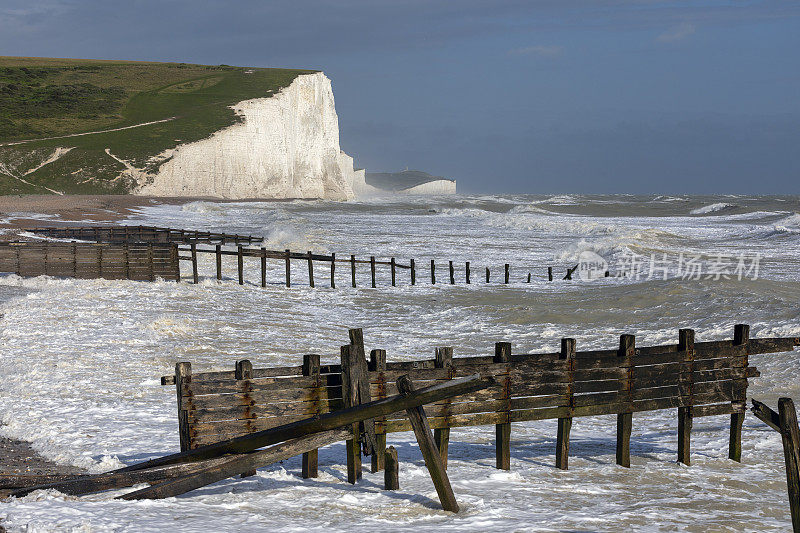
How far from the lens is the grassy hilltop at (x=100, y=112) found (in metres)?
101

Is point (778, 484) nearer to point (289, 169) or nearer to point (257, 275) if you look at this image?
point (257, 275)

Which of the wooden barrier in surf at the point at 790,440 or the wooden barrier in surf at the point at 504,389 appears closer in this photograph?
the wooden barrier in surf at the point at 790,440

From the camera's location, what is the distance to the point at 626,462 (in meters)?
8.98

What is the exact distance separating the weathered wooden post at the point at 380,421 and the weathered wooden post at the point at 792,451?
369 centimetres

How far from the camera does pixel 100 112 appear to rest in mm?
123000

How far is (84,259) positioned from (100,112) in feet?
354

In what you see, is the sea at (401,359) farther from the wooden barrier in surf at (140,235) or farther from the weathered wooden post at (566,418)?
the wooden barrier in surf at (140,235)

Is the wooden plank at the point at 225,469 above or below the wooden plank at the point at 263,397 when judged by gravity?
below

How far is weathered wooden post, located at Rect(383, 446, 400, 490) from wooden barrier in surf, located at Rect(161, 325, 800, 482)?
0.38 m

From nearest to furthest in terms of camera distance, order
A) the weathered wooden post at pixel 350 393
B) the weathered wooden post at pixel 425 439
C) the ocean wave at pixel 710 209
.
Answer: the weathered wooden post at pixel 425 439
the weathered wooden post at pixel 350 393
the ocean wave at pixel 710 209

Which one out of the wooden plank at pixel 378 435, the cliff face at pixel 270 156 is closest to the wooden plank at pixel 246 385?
the wooden plank at pixel 378 435

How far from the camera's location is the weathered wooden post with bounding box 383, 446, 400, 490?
7516 mm

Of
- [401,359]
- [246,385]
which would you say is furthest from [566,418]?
[401,359]

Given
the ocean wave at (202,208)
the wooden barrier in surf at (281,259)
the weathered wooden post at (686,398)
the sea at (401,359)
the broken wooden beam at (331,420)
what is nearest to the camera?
the broken wooden beam at (331,420)
